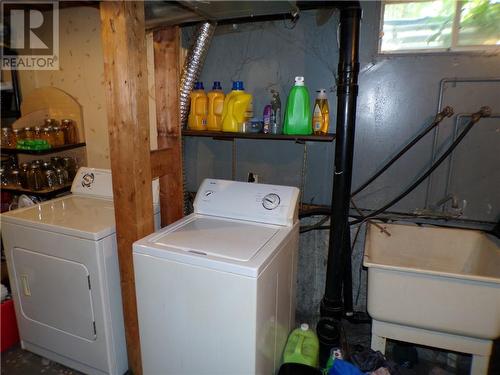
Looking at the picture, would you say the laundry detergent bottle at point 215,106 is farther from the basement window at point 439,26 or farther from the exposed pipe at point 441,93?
the exposed pipe at point 441,93

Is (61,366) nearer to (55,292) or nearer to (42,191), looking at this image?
(55,292)

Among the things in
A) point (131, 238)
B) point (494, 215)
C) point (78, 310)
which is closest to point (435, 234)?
point (494, 215)

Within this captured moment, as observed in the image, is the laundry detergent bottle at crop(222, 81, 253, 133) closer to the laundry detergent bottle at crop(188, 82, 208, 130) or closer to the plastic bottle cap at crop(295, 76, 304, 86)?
the laundry detergent bottle at crop(188, 82, 208, 130)

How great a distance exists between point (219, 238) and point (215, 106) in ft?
3.34

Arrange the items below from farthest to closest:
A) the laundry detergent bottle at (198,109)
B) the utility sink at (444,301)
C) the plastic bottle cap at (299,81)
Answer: the laundry detergent bottle at (198,109) < the plastic bottle cap at (299,81) < the utility sink at (444,301)

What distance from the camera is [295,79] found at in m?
2.03

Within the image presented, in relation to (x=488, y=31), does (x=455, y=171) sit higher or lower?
lower

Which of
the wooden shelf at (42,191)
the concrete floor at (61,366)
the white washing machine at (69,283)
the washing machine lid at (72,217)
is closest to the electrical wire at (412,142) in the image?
the concrete floor at (61,366)

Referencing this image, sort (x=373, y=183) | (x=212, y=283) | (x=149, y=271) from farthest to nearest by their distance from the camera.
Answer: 1. (x=373, y=183)
2. (x=149, y=271)
3. (x=212, y=283)

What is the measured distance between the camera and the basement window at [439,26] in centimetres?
186

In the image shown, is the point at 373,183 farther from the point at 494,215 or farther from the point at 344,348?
the point at 344,348

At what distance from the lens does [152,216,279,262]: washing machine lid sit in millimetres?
1443

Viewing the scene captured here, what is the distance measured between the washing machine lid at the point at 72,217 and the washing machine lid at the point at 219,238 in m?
0.40

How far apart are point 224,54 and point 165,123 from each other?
721mm
